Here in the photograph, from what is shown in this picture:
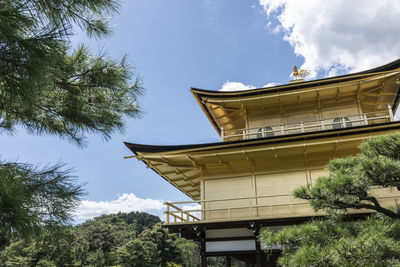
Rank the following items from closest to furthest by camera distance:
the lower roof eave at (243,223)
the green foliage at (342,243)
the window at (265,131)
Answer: the green foliage at (342,243) → the lower roof eave at (243,223) → the window at (265,131)

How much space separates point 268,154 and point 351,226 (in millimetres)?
4847

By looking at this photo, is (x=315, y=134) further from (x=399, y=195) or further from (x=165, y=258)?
(x=165, y=258)

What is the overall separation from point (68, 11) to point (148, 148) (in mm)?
7450

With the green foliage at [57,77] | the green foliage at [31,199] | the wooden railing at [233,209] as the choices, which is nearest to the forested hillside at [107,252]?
the wooden railing at [233,209]

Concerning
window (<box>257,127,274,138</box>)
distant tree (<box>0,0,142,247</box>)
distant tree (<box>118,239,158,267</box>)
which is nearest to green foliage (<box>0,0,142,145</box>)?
distant tree (<box>0,0,142,247</box>)

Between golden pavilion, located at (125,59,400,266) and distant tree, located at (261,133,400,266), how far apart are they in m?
3.16

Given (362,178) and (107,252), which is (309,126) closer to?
(362,178)

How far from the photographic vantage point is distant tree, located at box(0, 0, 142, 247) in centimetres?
261

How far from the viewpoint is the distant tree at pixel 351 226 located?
3.74 m

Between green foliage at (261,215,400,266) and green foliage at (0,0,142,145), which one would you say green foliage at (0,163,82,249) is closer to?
green foliage at (0,0,142,145)

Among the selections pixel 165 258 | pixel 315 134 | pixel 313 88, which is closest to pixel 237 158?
pixel 315 134

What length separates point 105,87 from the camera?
396cm

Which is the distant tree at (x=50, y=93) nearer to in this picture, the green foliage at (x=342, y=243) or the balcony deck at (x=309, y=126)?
the green foliage at (x=342, y=243)

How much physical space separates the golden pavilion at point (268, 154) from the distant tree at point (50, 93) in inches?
225
